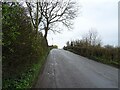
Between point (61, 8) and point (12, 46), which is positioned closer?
point (12, 46)

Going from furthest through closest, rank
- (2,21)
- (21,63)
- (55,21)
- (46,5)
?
(55,21) → (46,5) → (21,63) → (2,21)

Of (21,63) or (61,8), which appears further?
(61,8)

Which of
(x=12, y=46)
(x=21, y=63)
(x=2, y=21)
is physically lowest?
(x=21, y=63)

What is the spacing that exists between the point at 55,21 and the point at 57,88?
4894 centimetres

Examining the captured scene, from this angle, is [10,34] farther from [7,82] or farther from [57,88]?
[57,88]

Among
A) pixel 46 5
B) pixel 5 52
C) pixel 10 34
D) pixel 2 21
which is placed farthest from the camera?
pixel 46 5

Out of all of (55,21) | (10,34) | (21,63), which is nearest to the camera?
(10,34)

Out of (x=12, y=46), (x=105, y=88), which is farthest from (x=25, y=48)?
(x=105, y=88)

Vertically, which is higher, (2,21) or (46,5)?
(46,5)

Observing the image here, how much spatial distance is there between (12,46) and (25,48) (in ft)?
7.43

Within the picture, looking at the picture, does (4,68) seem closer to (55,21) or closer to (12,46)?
(12,46)

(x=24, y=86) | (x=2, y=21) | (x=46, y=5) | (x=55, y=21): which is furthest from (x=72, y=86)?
(x=55, y=21)

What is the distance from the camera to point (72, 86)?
12.0 meters

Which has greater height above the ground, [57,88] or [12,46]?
[12,46]
